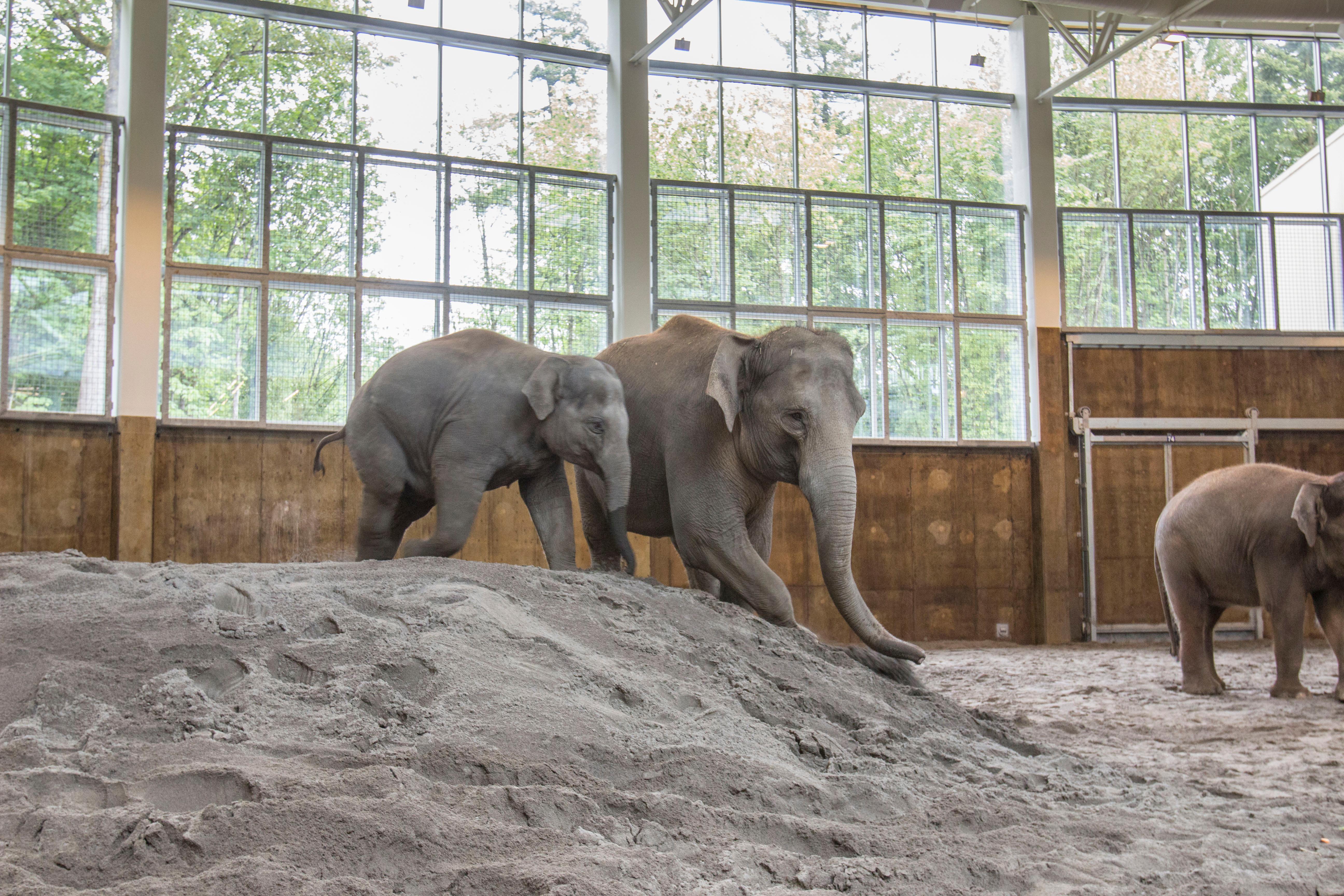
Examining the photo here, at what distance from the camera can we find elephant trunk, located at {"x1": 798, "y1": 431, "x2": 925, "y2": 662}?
5.82 meters

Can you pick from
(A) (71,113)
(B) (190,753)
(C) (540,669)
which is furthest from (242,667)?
(A) (71,113)

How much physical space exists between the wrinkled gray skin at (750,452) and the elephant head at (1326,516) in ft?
11.3

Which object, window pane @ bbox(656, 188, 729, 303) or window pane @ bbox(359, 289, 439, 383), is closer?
window pane @ bbox(359, 289, 439, 383)

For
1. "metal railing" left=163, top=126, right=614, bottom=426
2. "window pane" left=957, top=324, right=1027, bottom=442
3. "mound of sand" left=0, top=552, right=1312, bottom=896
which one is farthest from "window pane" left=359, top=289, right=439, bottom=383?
"mound of sand" left=0, top=552, right=1312, bottom=896

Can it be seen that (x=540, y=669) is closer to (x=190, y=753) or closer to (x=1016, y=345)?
(x=190, y=753)

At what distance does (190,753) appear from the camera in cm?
294

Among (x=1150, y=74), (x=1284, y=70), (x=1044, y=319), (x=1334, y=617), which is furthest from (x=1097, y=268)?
(x=1334, y=617)

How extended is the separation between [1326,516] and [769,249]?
7818 millimetres

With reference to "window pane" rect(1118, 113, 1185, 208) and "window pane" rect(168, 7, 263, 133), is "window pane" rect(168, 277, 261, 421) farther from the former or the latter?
"window pane" rect(1118, 113, 1185, 208)

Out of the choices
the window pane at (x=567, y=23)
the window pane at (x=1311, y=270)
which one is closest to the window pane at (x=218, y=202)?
the window pane at (x=567, y=23)

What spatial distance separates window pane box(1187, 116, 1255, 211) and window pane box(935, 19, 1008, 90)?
9.49 ft

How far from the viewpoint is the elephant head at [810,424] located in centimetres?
585

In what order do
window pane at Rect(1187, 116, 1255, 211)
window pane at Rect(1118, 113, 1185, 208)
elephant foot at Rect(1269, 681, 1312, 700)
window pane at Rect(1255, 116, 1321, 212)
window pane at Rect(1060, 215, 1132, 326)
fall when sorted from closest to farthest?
elephant foot at Rect(1269, 681, 1312, 700) < window pane at Rect(1060, 215, 1132, 326) < window pane at Rect(1118, 113, 1185, 208) < window pane at Rect(1187, 116, 1255, 211) < window pane at Rect(1255, 116, 1321, 212)

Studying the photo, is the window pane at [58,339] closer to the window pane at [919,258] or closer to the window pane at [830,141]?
the window pane at [830,141]
